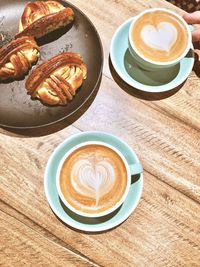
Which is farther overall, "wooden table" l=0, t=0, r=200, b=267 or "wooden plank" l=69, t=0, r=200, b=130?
"wooden plank" l=69, t=0, r=200, b=130

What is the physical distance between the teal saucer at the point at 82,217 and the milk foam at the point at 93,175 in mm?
74

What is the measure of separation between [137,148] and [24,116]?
0.31 meters

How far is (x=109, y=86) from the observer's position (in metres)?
1.16

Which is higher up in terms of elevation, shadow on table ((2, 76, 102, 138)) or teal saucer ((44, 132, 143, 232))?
shadow on table ((2, 76, 102, 138))

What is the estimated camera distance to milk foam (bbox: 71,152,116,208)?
38.8 inches

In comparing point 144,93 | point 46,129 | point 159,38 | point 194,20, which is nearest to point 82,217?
point 46,129

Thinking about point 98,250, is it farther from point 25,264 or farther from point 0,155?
point 0,155

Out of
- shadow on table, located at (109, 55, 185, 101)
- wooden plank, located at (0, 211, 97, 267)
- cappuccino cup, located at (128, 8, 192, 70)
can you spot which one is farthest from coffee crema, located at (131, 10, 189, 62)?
wooden plank, located at (0, 211, 97, 267)

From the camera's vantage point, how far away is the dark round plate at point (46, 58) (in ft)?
3.58

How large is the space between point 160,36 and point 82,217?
495 millimetres

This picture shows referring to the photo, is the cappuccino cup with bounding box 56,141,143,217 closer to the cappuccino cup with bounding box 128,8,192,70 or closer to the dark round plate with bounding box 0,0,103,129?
the dark round plate with bounding box 0,0,103,129

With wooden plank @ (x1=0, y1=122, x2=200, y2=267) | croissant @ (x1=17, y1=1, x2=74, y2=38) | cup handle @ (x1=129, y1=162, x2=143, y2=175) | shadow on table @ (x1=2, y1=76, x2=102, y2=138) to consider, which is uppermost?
croissant @ (x1=17, y1=1, x2=74, y2=38)

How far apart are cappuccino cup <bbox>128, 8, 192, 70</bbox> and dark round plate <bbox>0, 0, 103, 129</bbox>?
11cm

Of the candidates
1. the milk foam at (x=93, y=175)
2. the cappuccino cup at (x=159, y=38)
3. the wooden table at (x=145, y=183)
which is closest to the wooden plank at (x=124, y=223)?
the wooden table at (x=145, y=183)
